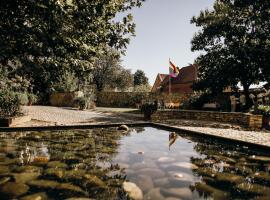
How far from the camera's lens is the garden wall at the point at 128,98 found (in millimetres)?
29078

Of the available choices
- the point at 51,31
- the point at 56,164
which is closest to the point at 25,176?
the point at 56,164

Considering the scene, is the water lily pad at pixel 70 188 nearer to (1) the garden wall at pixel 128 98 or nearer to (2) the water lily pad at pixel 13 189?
(2) the water lily pad at pixel 13 189

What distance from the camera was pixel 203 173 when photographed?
211 inches

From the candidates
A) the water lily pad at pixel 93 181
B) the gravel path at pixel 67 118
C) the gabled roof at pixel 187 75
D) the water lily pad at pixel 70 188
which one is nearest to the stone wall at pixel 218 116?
the gravel path at pixel 67 118

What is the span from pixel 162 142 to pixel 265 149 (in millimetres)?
3138

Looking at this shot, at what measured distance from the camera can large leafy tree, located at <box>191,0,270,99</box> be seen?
758 inches

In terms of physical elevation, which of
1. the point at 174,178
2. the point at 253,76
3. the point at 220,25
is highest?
the point at 220,25

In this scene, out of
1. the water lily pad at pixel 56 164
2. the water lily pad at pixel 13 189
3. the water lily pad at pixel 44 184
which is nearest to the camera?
the water lily pad at pixel 13 189

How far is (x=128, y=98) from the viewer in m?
32.5

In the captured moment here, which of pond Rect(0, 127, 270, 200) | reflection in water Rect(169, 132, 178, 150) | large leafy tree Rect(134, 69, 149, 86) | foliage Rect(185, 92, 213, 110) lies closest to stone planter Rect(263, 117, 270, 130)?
reflection in water Rect(169, 132, 178, 150)

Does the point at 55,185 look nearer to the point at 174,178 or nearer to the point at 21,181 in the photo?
the point at 21,181

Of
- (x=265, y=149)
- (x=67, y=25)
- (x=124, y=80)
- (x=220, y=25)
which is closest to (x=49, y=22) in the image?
(x=67, y=25)

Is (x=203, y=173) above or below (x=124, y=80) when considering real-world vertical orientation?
below

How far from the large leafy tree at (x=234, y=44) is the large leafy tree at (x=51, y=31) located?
11594 millimetres
